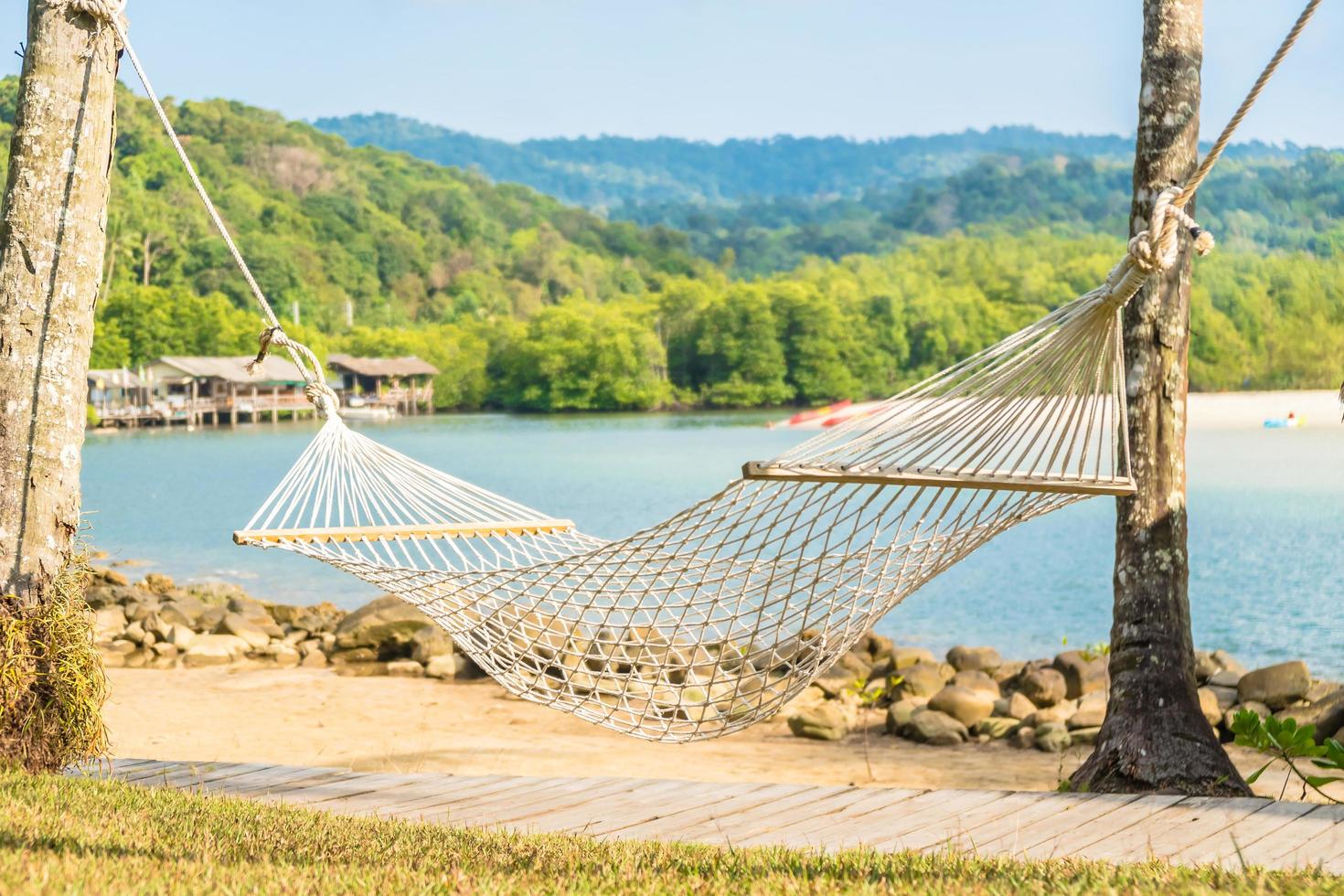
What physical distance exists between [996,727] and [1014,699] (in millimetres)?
248

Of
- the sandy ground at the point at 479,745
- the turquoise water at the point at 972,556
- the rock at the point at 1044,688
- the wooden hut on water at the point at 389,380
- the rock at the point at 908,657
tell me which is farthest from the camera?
the wooden hut on water at the point at 389,380

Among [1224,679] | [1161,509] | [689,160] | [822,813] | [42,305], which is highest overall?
[689,160]

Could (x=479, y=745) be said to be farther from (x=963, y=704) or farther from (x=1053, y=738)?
(x=1053, y=738)

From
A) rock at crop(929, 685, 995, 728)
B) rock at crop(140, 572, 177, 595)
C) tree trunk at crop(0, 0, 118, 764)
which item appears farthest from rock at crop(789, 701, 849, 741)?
rock at crop(140, 572, 177, 595)

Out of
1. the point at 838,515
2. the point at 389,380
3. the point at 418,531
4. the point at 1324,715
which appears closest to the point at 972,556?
the point at 1324,715

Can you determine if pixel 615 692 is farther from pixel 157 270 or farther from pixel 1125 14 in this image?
pixel 1125 14

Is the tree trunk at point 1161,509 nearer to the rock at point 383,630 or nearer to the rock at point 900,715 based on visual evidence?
the rock at point 900,715

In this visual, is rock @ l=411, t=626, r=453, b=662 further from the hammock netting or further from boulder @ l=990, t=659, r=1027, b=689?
the hammock netting

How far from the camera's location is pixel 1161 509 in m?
2.60

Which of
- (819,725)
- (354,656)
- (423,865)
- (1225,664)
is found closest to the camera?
(423,865)

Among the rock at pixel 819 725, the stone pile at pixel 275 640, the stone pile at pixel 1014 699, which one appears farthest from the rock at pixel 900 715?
the stone pile at pixel 275 640

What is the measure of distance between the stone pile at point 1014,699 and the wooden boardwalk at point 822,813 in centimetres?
185

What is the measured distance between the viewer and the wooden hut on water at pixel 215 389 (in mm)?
30453

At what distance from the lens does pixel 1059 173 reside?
48719mm
